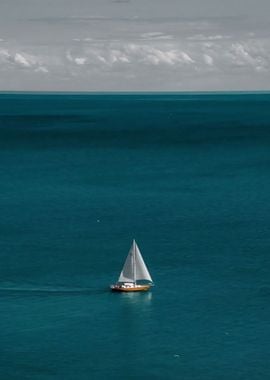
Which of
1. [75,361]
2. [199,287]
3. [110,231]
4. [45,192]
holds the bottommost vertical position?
[75,361]

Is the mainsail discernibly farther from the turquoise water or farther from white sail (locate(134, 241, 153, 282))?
the turquoise water

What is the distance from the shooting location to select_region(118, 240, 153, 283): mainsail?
363ft

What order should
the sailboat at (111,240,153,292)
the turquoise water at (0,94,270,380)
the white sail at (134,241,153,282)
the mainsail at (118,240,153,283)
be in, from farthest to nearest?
the white sail at (134,241,153,282)
the mainsail at (118,240,153,283)
the sailboat at (111,240,153,292)
the turquoise water at (0,94,270,380)

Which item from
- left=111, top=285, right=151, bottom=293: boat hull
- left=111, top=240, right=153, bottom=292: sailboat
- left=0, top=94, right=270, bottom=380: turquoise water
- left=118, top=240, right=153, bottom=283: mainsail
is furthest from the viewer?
left=118, top=240, right=153, bottom=283: mainsail

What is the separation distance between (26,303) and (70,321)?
6.70m

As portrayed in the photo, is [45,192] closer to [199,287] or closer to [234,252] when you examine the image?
[234,252]

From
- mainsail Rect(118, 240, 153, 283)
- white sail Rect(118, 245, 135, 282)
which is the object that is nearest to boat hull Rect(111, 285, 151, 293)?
mainsail Rect(118, 240, 153, 283)

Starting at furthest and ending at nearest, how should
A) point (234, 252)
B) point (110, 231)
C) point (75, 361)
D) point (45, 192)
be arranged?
point (45, 192) < point (110, 231) < point (234, 252) < point (75, 361)

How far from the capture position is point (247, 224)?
146 meters

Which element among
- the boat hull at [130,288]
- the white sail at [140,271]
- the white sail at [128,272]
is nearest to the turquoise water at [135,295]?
the boat hull at [130,288]

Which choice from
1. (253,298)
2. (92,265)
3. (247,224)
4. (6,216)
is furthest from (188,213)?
(253,298)

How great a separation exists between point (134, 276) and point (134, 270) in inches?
25.8

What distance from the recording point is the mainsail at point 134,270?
4351 inches

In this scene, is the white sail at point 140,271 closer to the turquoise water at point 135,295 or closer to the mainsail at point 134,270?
the mainsail at point 134,270
